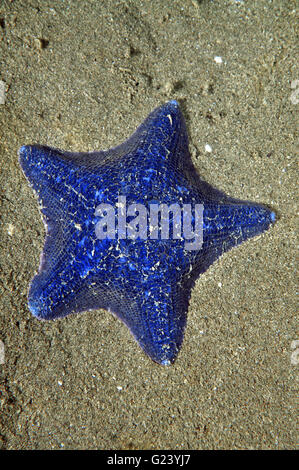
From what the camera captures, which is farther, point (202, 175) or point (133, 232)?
point (202, 175)

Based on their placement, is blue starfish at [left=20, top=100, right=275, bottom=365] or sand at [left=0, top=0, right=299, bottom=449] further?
sand at [left=0, top=0, right=299, bottom=449]

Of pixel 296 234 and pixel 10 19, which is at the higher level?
pixel 10 19

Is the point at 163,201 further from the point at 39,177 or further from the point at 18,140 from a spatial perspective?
the point at 18,140

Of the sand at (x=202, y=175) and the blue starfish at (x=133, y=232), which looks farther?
the sand at (x=202, y=175)

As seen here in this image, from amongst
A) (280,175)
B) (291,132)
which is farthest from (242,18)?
(280,175)
